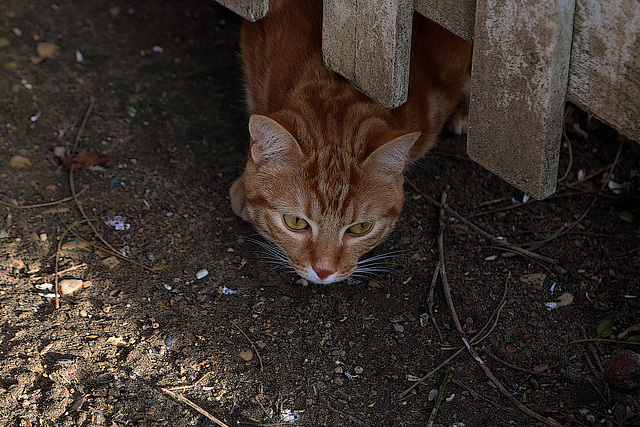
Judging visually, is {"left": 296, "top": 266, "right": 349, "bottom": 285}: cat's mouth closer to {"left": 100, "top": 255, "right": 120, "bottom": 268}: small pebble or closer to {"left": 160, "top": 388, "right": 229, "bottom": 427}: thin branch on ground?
{"left": 160, "top": 388, "right": 229, "bottom": 427}: thin branch on ground

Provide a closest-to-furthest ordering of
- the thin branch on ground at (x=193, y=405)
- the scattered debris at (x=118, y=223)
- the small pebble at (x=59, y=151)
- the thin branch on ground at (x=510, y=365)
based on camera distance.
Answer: the thin branch on ground at (x=193, y=405), the thin branch on ground at (x=510, y=365), the scattered debris at (x=118, y=223), the small pebble at (x=59, y=151)

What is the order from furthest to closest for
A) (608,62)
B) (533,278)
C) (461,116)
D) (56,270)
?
(461,116) → (533,278) → (56,270) → (608,62)

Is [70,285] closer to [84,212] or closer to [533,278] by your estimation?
[84,212]

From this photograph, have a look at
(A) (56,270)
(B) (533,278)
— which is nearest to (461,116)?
(B) (533,278)

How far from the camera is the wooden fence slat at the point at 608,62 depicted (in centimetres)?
191

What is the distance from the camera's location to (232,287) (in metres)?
2.82

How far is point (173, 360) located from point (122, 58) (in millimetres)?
2079

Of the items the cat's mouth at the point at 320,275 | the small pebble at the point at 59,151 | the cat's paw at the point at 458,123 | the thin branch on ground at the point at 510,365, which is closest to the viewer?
the thin branch on ground at the point at 510,365

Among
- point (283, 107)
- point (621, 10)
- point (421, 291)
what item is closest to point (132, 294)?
point (283, 107)

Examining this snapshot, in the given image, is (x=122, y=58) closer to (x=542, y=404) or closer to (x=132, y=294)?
(x=132, y=294)

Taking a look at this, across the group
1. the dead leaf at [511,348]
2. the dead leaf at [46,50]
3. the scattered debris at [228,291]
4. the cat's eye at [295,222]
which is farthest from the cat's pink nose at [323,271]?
the dead leaf at [46,50]

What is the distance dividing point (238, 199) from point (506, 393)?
142 centimetres

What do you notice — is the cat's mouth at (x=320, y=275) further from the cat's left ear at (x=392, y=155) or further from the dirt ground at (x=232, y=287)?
the cat's left ear at (x=392, y=155)

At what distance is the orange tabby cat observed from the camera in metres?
2.58
